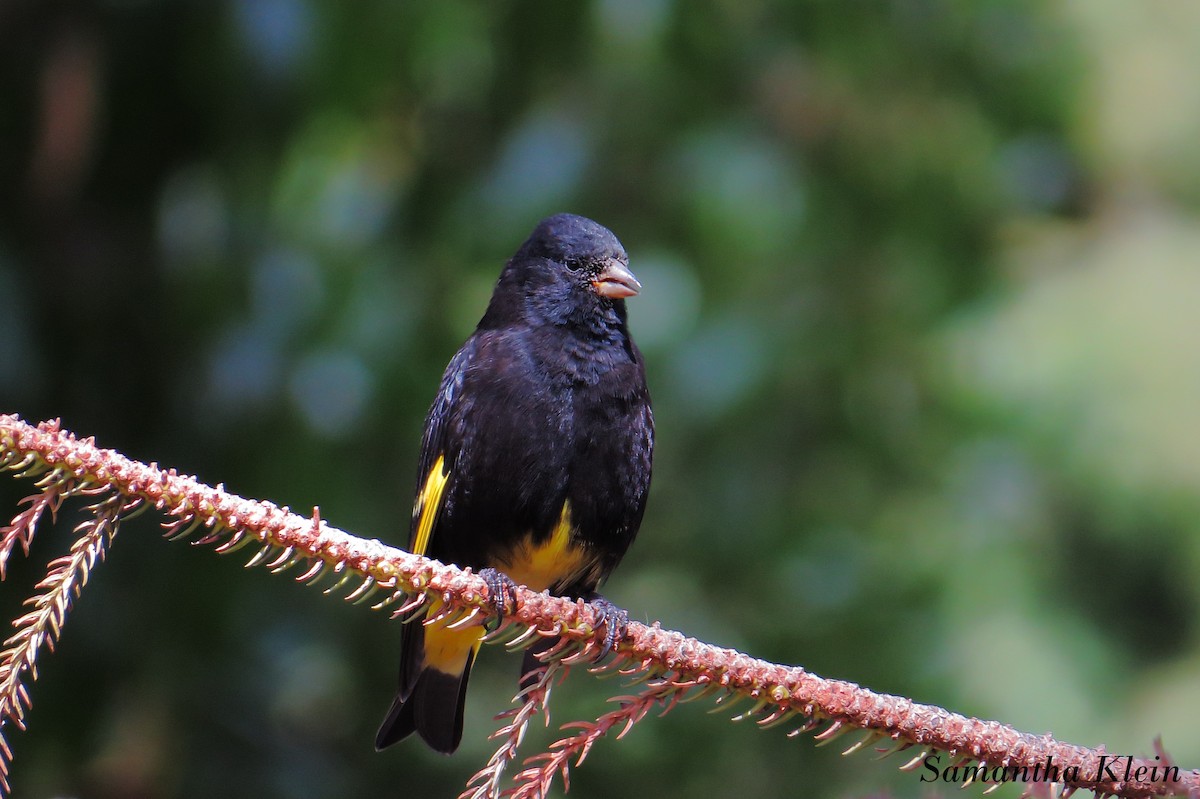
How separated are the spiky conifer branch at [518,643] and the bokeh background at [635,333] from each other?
2.35 metres

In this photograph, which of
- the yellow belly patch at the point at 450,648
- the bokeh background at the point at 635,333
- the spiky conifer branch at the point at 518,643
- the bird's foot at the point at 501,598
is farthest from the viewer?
the bokeh background at the point at 635,333

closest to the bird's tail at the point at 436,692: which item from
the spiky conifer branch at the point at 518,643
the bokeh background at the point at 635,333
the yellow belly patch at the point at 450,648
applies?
the yellow belly patch at the point at 450,648

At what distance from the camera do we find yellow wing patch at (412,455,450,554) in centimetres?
306

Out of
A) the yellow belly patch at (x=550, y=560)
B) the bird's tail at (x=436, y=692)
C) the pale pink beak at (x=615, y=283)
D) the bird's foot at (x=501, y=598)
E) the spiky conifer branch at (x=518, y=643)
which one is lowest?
the spiky conifer branch at (x=518, y=643)

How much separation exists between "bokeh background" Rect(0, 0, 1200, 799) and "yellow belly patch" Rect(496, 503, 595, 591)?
44.4 inches

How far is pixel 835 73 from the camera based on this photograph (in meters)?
4.62

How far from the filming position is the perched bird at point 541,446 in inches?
115

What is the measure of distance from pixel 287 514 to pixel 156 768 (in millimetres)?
2965

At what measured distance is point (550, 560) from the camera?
119 inches

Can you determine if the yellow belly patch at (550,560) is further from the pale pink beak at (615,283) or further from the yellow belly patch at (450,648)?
the pale pink beak at (615,283)

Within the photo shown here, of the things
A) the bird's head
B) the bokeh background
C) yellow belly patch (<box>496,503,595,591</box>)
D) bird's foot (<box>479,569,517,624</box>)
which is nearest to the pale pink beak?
the bird's head

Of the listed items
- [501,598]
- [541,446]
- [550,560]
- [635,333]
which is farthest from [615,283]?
[501,598]

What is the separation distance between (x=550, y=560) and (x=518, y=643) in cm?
116

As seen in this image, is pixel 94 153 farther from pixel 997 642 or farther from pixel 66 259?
pixel 997 642
